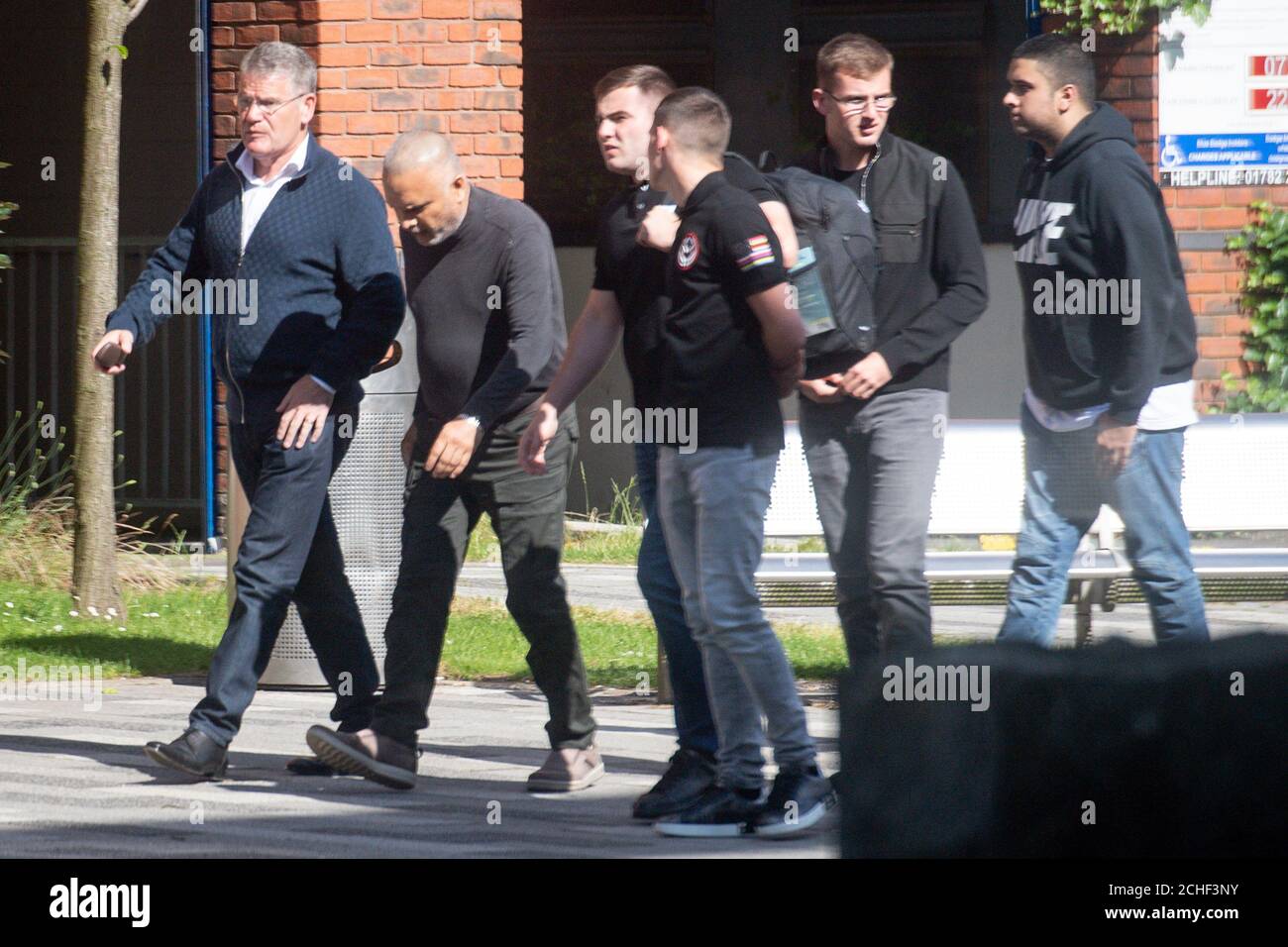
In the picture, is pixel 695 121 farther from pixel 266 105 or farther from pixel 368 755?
pixel 368 755

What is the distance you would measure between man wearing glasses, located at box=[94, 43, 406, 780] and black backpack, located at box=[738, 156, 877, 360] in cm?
127

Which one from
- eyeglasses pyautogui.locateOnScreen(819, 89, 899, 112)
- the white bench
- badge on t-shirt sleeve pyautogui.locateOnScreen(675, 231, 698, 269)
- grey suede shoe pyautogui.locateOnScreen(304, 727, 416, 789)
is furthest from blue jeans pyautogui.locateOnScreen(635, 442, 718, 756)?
the white bench

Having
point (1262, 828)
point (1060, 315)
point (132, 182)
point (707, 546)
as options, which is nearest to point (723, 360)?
point (707, 546)

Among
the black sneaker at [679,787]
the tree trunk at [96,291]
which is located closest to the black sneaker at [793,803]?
the black sneaker at [679,787]

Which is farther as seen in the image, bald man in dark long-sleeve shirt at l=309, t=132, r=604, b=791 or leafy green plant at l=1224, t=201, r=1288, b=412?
leafy green plant at l=1224, t=201, r=1288, b=412

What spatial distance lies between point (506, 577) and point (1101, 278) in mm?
1865

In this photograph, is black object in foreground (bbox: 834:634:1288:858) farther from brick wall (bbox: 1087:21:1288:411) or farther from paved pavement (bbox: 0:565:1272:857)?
brick wall (bbox: 1087:21:1288:411)

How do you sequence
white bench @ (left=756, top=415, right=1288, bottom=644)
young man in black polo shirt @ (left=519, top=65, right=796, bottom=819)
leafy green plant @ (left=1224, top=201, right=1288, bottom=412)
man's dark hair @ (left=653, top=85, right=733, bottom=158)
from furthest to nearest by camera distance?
leafy green plant @ (left=1224, top=201, right=1288, bottom=412) < white bench @ (left=756, top=415, right=1288, bottom=644) < young man in black polo shirt @ (left=519, top=65, right=796, bottom=819) < man's dark hair @ (left=653, top=85, right=733, bottom=158)

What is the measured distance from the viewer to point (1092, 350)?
5.23m

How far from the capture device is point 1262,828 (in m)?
3.09

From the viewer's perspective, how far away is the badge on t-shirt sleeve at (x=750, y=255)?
4691 mm

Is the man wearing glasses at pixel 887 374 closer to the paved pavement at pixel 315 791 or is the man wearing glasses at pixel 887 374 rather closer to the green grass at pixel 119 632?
the paved pavement at pixel 315 791

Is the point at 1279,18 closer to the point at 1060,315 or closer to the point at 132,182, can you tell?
the point at 1060,315

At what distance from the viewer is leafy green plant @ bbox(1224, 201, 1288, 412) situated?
10367mm
